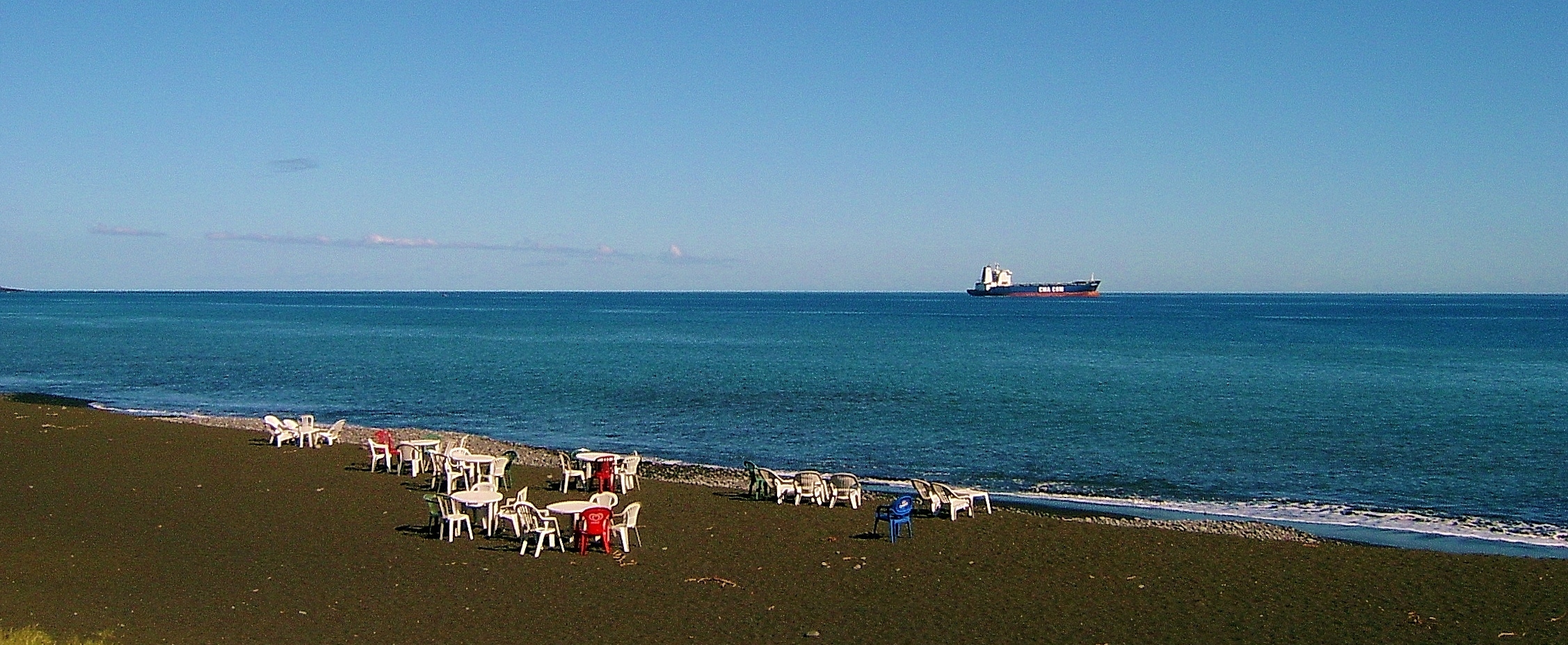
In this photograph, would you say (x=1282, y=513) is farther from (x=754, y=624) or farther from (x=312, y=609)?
(x=312, y=609)

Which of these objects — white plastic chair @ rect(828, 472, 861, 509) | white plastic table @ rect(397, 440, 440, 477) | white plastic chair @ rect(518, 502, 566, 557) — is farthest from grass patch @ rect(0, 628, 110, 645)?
white plastic chair @ rect(828, 472, 861, 509)

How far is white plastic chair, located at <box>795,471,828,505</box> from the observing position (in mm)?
21094

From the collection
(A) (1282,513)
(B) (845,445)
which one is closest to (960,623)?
(A) (1282,513)

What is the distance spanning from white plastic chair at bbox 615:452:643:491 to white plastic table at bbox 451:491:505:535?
4.39 meters

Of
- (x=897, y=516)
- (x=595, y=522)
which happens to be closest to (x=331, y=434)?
(x=595, y=522)

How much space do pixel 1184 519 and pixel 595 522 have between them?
1134 centimetres

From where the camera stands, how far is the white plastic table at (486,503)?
56.8 feet

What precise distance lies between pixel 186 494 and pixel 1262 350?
237 ft

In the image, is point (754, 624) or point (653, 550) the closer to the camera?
point (754, 624)

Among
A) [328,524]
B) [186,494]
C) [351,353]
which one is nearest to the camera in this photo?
[328,524]

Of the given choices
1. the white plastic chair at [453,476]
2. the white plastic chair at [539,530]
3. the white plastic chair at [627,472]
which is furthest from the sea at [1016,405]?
the white plastic chair at [539,530]

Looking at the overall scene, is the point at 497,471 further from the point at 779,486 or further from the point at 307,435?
the point at 307,435

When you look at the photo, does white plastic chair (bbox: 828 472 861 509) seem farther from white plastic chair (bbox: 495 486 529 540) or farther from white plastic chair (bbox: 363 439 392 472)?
white plastic chair (bbox: 363 439 392 472)

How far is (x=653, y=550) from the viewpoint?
1691 cm
